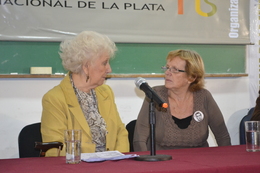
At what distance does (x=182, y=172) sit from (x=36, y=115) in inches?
90.6

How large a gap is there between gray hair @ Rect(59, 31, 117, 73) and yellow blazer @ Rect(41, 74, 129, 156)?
5.3 inches

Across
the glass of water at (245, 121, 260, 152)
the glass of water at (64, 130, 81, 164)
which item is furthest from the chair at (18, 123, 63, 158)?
the glass of water at (245, 121, 260, 152)

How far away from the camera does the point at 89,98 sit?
2.70 m

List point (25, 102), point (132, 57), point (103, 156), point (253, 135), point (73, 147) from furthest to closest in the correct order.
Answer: point (132, 57) → point (25, 102) → point (253, 135) → point (103, 156) → point (73, 147)

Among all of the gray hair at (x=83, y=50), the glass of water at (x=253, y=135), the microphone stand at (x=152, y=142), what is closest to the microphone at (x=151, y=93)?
the microphone stand at (x=152, y=142)

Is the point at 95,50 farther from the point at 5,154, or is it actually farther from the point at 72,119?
the point at 5,154

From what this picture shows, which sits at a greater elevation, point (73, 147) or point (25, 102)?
point (25, 102)

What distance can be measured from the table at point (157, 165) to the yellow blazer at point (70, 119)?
0.59m

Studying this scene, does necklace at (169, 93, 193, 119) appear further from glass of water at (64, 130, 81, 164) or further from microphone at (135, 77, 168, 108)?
glass of water at (64, 130, 81, 164)

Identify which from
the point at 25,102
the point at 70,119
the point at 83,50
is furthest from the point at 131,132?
the point at 25,102

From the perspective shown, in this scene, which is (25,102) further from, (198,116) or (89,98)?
(198,116)

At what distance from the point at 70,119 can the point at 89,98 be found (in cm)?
27

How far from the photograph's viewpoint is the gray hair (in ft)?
8.80

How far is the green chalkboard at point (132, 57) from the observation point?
3.35 meters
